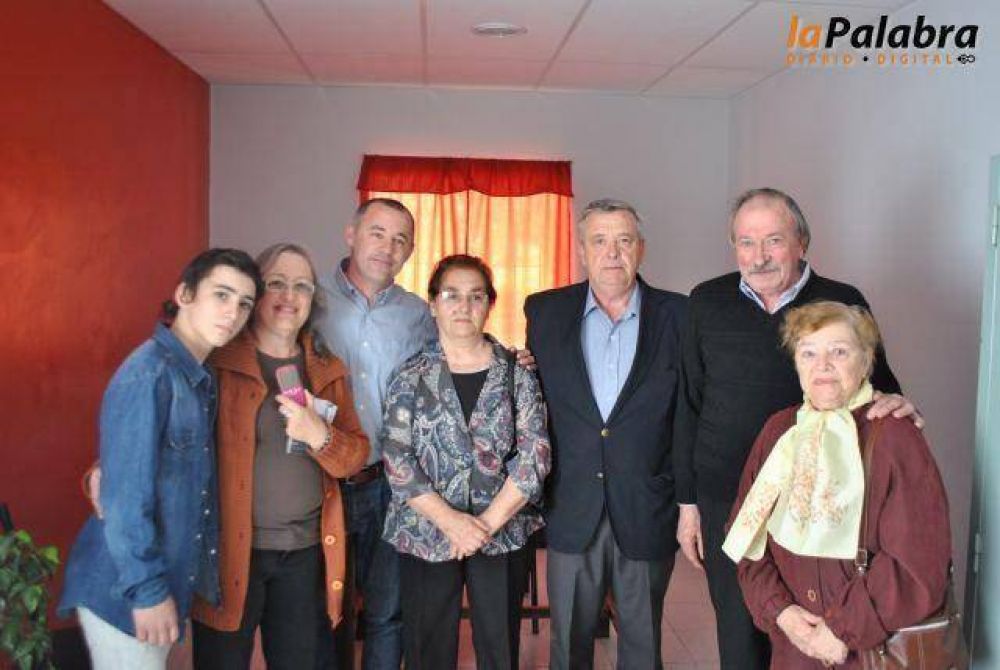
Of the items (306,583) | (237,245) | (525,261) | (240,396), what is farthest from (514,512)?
(237,245)

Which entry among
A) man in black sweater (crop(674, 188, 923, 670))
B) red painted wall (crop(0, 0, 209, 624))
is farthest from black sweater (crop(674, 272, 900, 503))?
red painted wall (crop(0, 0, 209, 624))

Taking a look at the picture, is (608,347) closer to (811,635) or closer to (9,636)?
(811,635)

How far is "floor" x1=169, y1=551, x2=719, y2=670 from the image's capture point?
3324 mm

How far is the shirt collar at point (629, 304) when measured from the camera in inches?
96.3

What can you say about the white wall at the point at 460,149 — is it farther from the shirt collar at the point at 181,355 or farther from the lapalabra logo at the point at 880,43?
the shirt collar at the point at 181,355

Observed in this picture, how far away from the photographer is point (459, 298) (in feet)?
7.57

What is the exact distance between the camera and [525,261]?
5445 millimetres

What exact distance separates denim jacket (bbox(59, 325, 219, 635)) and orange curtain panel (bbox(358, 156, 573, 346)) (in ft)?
11.3

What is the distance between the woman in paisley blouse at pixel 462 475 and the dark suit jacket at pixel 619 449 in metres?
0.09

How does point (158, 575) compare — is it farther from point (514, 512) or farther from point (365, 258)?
point (365, 258)

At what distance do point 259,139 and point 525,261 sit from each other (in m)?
1.85

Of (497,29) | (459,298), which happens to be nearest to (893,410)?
(459,298)

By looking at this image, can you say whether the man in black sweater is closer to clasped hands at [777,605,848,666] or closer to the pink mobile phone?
clasped hands at [777,605,848,666]

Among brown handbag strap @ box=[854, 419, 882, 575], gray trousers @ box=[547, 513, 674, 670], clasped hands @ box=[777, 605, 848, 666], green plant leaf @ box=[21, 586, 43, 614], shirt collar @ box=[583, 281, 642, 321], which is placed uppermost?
shirt collar @ box=[583, 281, 642, 321]
